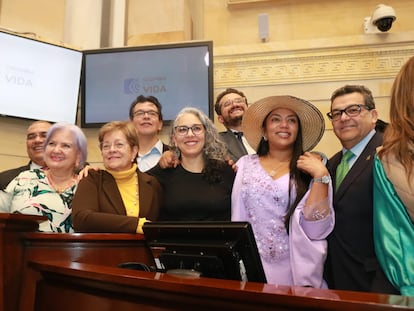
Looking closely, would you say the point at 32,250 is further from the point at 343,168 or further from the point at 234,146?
the point at 234,146

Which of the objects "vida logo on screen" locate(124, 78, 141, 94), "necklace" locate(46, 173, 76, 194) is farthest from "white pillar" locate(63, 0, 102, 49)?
"necklace" locate(46, 173, 76, 194)

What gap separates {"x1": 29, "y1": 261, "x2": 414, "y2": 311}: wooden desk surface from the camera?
2.31ft

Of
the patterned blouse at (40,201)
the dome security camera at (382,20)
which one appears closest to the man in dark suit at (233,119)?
the patterned blouse at (40,201)

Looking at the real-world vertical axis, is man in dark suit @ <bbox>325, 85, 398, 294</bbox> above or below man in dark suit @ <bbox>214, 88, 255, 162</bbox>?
below

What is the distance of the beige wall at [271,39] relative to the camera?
359cm

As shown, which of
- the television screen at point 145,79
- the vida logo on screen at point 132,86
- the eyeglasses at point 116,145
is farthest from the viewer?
the vida logo on screen at point 132,86

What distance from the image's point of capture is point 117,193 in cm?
185

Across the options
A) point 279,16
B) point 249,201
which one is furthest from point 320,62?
point 249,201

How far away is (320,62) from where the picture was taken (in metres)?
3.68

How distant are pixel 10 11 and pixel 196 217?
4478 mm

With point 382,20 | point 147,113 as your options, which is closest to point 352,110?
point 147,113

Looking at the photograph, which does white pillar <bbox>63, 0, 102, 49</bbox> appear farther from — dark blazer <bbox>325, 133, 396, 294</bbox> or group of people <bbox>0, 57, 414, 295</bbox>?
dark blazer <bbox>325, 133, 396, 294</bbox>

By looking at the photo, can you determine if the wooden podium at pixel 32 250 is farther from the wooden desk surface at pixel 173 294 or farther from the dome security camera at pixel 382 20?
the dome security camera at pixel 382 20

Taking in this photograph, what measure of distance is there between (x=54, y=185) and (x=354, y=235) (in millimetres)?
1399
